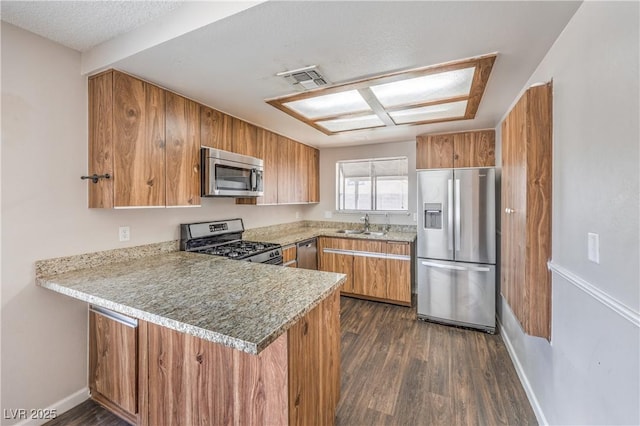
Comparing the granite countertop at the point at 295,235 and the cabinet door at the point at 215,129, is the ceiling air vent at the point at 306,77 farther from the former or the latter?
the granite countertop at the point at 295,235

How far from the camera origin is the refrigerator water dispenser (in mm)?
3118

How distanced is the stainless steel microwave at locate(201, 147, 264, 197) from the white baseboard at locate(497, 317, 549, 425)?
282 cm

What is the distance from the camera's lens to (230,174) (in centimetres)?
268

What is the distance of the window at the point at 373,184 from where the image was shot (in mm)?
4098

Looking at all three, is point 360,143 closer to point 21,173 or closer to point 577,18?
point 577,18

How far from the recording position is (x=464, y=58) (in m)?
1.64

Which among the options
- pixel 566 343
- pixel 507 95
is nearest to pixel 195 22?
pixel 507 95

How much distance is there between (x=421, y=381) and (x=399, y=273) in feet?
4.94

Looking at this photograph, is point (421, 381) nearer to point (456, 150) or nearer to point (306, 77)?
point (306, 77)

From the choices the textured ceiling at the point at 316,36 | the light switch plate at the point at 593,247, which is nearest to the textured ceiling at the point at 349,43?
the textured ceiling at the point at 316,36

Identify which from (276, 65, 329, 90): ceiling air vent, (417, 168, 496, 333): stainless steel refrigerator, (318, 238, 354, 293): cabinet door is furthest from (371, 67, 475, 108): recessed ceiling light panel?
(318, 238, 354, 293): cabinet door

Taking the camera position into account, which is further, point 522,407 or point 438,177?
point 438,177

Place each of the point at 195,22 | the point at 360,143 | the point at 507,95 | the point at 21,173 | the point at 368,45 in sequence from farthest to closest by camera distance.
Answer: the point at 360,143 < the point at 507,95 < the point at 21,173 < the point at 368,45 < the point at 195,22

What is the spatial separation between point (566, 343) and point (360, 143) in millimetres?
3397
